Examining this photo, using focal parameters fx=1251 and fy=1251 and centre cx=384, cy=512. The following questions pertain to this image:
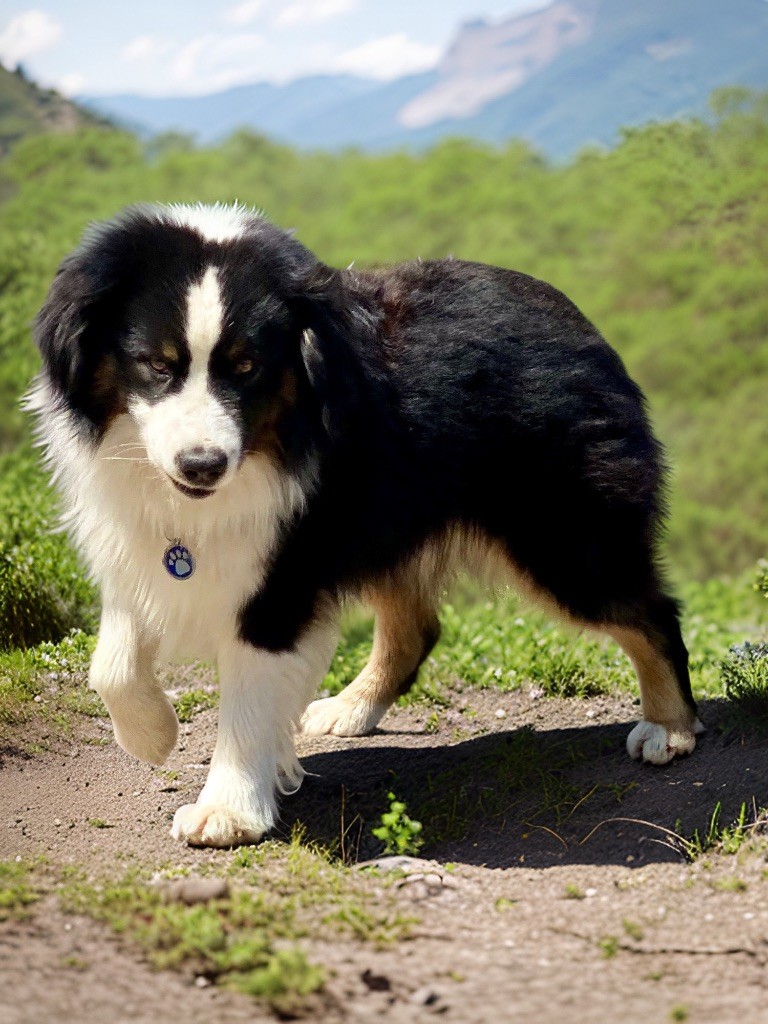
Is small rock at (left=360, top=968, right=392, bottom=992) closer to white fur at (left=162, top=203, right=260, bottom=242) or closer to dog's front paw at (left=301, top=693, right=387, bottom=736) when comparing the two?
white fur at (left=162, top=203, right=260, bottom=242)

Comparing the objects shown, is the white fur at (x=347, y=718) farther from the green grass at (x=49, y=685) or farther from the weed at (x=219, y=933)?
the weed at (x=219, y=933)

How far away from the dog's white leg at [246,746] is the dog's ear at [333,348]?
0.78 meters

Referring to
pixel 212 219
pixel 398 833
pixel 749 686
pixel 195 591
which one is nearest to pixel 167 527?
pixel 195 591

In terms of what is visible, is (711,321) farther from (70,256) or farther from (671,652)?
(70,256)

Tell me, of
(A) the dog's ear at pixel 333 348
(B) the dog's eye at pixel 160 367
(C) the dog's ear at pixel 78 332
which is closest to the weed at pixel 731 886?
(A) the dog's ear at pixel 333 348

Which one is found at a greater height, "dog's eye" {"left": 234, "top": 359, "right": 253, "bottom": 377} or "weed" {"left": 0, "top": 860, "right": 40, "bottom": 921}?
"dog's eye" {"left": 234, "top": 359, "right": 253, "bottom": 377}

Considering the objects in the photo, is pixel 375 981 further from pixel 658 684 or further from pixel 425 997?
pixel 658 684

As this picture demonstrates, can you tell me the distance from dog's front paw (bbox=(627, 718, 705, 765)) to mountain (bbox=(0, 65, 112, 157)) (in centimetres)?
926

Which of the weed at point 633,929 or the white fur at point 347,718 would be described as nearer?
the weed at point 633,929

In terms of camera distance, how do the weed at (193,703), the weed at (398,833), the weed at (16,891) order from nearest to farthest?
the weed at (16,891) → the weed at (398,833) → the weed at (193,703)

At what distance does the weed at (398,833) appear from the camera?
12.8 feet

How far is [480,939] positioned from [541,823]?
119 cm

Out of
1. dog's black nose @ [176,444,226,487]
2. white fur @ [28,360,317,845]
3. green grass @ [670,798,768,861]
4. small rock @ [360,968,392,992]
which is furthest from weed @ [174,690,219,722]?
small rock @ [360,968,392,992]

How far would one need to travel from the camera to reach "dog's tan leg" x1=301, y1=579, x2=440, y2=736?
5336 mm
